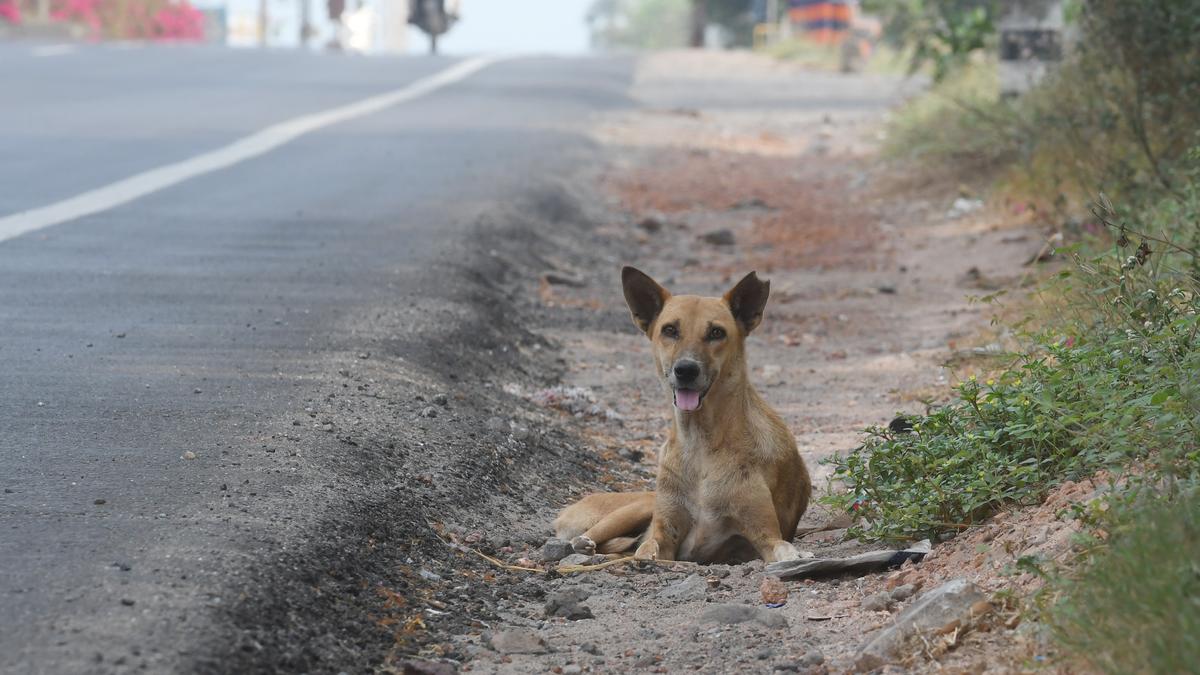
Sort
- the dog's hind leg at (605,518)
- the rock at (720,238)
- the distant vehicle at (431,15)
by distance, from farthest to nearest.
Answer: the distant vehicle at (431,15) → the rock at (720,238) → the dog's hind leg at (605,518)

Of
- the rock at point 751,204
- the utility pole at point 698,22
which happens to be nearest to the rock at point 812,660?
the rock at point 751,204

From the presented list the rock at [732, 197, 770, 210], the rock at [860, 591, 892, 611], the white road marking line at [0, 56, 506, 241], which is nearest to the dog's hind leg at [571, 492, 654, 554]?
the rock at [860, 591, 892, 611]

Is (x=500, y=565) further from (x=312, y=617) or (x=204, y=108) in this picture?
(x=204, y=108)

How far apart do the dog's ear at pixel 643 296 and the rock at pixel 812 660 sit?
205cm

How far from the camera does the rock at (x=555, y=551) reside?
6.30 m

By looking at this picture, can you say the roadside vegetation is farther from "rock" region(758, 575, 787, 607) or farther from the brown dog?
"rock" region(758, 575, 787, 607)

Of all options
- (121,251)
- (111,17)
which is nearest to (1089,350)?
(121,251)

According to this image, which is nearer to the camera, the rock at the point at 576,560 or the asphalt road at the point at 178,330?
the asphalt road at the point at 178,330

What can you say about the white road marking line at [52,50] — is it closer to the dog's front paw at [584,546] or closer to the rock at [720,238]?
the rock at [720,238]

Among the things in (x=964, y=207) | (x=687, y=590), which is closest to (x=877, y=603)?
(x=687, y=590)

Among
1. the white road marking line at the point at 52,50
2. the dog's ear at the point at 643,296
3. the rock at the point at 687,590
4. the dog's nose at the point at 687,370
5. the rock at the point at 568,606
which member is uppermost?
the dog's ear at the point at 643,296

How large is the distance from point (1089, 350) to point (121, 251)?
6.69 metres

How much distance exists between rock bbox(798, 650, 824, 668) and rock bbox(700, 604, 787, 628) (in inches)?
13.7

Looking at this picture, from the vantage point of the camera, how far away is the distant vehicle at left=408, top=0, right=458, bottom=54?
40406mm
